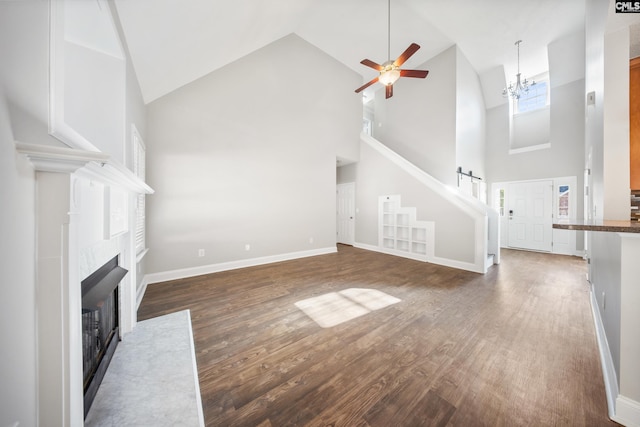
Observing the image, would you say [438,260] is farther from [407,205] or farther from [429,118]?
[429,118]

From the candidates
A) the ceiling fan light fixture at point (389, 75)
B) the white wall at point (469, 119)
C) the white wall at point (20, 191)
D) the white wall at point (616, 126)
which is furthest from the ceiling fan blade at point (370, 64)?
the white wall at point (20, 191)

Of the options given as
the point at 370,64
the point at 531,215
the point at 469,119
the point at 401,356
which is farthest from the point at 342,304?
the point at 531,215

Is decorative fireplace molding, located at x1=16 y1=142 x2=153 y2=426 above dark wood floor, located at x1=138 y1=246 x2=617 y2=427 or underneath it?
above

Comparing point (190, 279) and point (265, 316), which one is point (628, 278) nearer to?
point (265, 316)

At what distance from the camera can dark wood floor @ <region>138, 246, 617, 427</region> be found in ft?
4.09

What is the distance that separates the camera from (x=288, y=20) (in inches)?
156

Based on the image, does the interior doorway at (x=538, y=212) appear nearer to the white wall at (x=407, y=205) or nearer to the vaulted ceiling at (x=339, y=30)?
the vaulted ceiling at (x=339, y=30)

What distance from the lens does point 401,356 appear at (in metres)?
1.70

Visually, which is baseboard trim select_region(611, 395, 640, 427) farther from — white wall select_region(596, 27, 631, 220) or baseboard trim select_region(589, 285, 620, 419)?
white wall select_region(596, 27, 631, 220)

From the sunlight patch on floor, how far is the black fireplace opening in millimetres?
1611

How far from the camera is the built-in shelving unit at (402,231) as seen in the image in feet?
15.3

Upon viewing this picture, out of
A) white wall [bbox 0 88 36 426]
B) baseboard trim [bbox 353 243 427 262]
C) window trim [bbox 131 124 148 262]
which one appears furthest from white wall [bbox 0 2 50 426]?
baseboard trim [bbox 353 243 427 262]

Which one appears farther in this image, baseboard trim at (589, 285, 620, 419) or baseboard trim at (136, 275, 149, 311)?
baseboard trim at (136, 275, 149, 311)

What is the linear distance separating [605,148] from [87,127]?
4219 millimetres
